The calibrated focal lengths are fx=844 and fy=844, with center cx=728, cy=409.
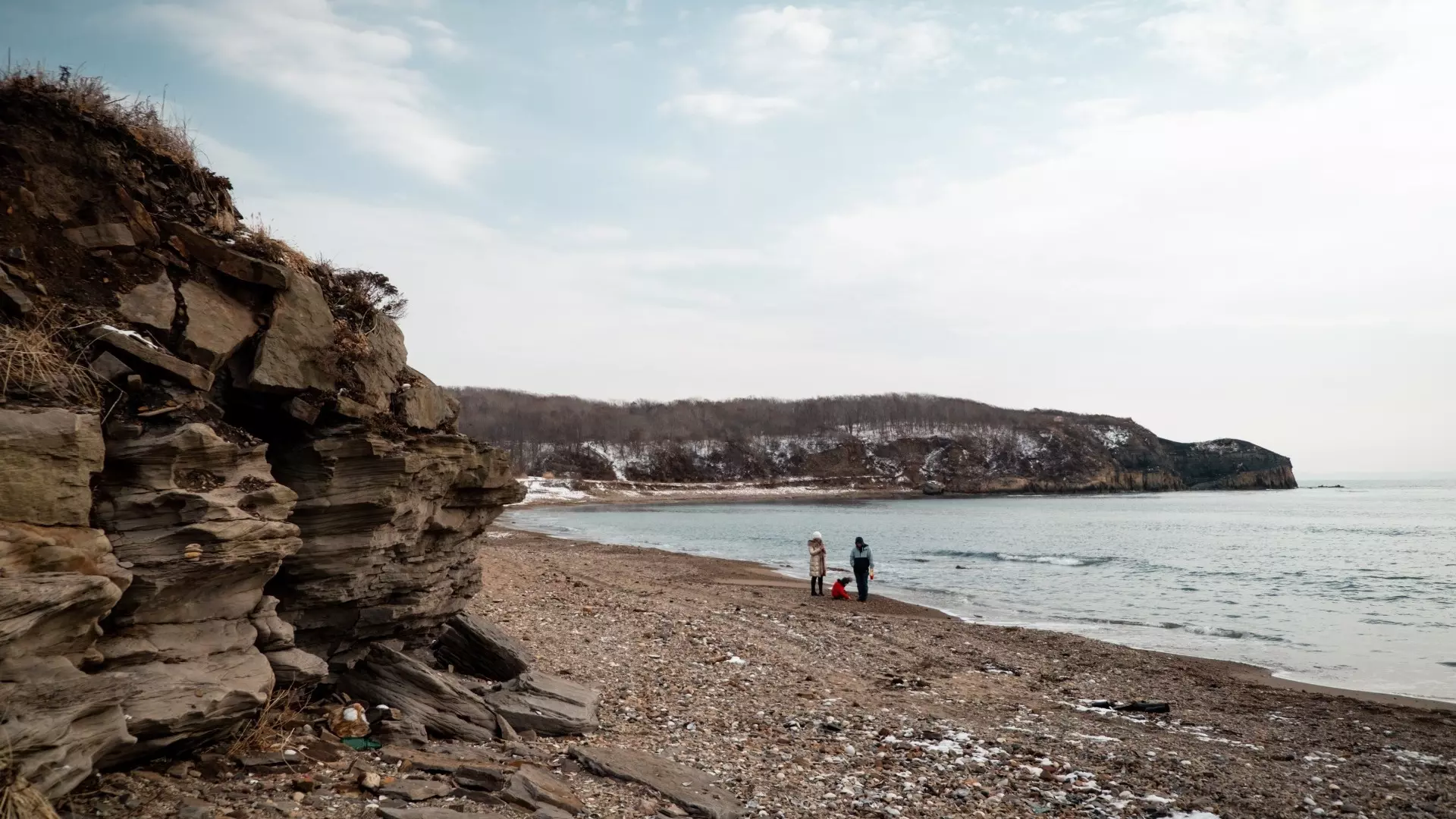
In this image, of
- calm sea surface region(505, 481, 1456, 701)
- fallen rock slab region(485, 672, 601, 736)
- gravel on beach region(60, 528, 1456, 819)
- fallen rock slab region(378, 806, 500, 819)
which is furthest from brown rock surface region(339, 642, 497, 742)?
calm sea surface region(505, 481, 1456, 701)

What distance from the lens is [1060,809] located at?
26.9 feet

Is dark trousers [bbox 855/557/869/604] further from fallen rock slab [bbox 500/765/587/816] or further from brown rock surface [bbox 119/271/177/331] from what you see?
brown rock surface [bbox 119/271/177/331]

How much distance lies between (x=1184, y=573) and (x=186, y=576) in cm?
3581

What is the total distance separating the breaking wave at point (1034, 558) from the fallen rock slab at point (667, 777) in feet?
109

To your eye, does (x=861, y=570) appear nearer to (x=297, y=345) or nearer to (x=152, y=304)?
(x=297, y=345)

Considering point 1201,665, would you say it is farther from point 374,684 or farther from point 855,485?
point 855,485

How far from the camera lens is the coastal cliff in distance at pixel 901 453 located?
166500 mm

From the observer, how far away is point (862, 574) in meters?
23.7

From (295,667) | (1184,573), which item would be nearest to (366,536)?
(295,667)

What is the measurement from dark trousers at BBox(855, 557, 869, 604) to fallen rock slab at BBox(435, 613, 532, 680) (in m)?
14.4

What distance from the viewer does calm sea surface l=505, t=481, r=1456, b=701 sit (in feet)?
62.8

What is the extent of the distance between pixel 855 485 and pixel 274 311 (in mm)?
161797

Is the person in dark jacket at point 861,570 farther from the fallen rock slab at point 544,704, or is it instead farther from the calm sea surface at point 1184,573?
the fallen rock slab at point 544,704

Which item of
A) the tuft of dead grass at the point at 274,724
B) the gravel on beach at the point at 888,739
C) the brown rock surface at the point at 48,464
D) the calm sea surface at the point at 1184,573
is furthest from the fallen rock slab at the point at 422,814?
the calm sea surface at the point at 1184,573
